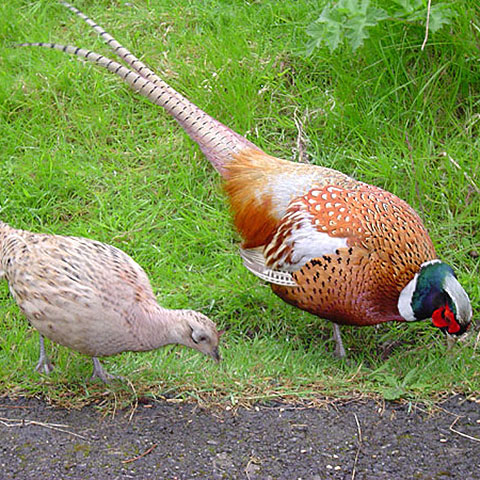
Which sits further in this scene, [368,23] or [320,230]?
[368,23]

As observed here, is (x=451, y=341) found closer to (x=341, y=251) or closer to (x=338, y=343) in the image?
(x=338, y=343)

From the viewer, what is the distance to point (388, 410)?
3.10 m

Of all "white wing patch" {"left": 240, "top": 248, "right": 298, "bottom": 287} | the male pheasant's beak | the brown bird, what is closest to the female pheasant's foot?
the brown bird

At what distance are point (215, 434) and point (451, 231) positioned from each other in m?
1.85

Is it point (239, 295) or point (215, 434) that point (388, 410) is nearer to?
point (215, 434)

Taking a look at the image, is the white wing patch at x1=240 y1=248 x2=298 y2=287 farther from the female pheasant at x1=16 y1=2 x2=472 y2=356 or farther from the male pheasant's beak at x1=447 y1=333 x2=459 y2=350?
the male pheasant's beak at x1=447 y1=333 x2=459 y2=350

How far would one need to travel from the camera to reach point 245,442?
2.87 metres

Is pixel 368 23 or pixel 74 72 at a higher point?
pixel 368 23

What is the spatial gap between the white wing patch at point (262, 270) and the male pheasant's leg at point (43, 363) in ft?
3.52

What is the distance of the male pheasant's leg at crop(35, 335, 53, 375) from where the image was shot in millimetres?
3338

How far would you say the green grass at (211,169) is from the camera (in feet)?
11.1

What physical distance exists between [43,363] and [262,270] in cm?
112

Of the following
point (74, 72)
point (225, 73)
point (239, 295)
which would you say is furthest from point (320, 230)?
point (74, 72)

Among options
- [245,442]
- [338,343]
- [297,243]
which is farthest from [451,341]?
[245,442]
